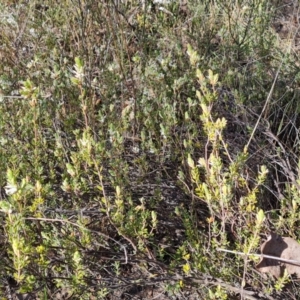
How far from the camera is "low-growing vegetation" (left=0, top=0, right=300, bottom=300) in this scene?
1716 mm

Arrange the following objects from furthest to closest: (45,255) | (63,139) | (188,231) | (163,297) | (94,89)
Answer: (94,89) → (63,139) → (163,297) → (188,231) → (45,255)

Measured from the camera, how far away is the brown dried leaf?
68.8 inches

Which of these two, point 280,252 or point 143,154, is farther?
point 143,154

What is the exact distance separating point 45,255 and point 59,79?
90 cm

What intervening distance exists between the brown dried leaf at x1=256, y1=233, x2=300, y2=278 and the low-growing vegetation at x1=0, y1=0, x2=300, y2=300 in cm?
4

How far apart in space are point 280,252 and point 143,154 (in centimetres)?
67

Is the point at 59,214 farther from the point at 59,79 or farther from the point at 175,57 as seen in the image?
the point at 175,57

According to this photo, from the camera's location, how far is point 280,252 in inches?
70.1

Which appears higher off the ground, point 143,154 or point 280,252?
point 143,154

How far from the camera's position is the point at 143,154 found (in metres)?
2.12

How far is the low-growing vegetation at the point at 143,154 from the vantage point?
5.63 ft

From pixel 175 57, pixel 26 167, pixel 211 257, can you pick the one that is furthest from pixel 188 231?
pixel 175 57

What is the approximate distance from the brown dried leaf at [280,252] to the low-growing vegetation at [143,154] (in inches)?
1.4

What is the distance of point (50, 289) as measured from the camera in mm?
1946
